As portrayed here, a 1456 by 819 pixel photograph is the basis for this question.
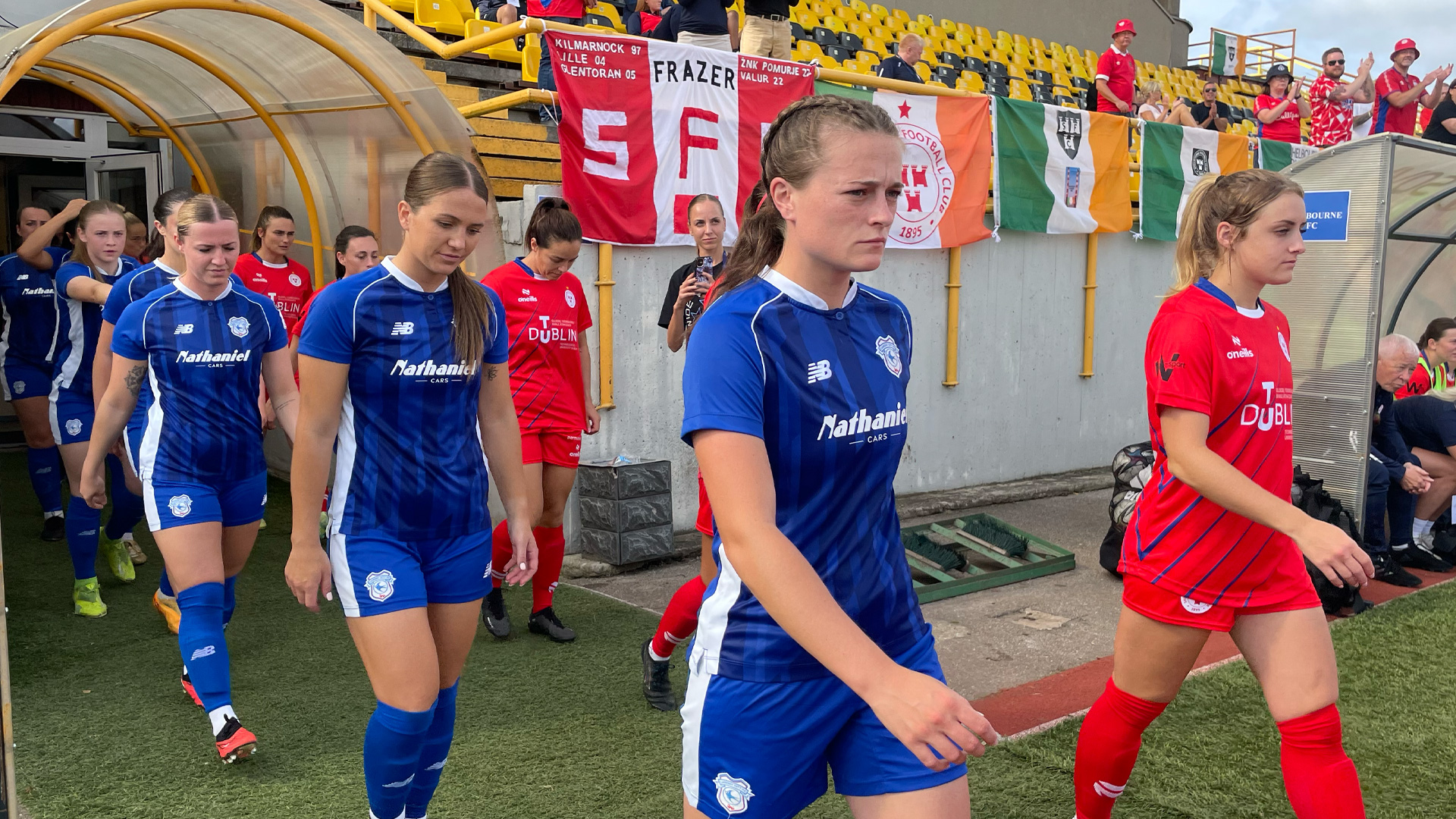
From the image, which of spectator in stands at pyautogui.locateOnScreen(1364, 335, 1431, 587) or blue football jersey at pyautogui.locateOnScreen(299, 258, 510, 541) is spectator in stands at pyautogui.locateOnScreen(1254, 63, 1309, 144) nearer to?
spectator in stands at pyautogui.locateOnScreen(1364, 335, 1431, 587)

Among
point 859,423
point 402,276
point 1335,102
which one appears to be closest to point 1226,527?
point 859,423

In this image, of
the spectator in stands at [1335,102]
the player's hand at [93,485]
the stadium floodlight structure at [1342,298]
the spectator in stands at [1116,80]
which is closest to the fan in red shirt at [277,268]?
the player's hand at [93,485]

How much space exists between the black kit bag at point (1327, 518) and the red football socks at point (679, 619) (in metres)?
3.77

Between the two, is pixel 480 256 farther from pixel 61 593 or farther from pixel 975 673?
pixel 975 673

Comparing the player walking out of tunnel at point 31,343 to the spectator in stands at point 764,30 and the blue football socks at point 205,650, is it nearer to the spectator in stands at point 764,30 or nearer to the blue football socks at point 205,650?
the blue football socks at point 205,650

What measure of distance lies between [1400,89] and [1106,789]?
13.5m

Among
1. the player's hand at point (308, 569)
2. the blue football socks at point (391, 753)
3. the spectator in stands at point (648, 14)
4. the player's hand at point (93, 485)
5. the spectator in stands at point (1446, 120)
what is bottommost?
the blue football socks at point (391, 753)

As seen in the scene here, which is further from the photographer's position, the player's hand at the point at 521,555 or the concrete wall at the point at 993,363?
the concrete wall at the point at 993,363

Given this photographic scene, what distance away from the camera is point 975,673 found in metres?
5.31

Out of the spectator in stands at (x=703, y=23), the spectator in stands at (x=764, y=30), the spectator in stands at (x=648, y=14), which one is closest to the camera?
the spectator in stands at (x=703, y=23)

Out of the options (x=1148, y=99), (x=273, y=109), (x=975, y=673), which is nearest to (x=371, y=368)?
(x=975, y=673)

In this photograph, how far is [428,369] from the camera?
3068mm

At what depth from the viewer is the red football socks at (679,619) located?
4.34 m

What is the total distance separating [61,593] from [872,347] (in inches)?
236
